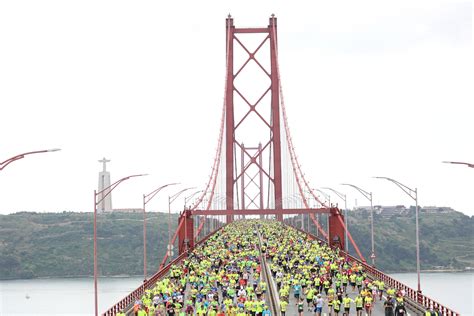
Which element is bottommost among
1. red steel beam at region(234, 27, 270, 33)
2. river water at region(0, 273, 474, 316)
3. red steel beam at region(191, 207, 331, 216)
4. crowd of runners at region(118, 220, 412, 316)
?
river water at region(0, 273, 474, 316)

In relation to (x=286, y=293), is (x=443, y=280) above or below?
below

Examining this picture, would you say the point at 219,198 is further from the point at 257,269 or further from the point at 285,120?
the point at 257,269

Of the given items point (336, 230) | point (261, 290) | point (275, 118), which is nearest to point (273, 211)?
point (336, 230)

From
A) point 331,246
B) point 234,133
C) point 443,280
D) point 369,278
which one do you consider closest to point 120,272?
point 443,280

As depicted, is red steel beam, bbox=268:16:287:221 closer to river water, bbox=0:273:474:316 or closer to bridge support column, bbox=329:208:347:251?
river water, bbox=0:273:474:316

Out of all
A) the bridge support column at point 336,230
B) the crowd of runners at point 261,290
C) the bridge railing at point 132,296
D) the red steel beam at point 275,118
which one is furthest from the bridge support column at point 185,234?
the red steel beam at point 275,118

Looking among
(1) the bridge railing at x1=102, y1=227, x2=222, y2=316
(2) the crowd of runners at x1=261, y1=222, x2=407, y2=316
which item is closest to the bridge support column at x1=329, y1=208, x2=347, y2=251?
(2) the crowd of runners at x1=261, y1=222, x2=407, y2=316
